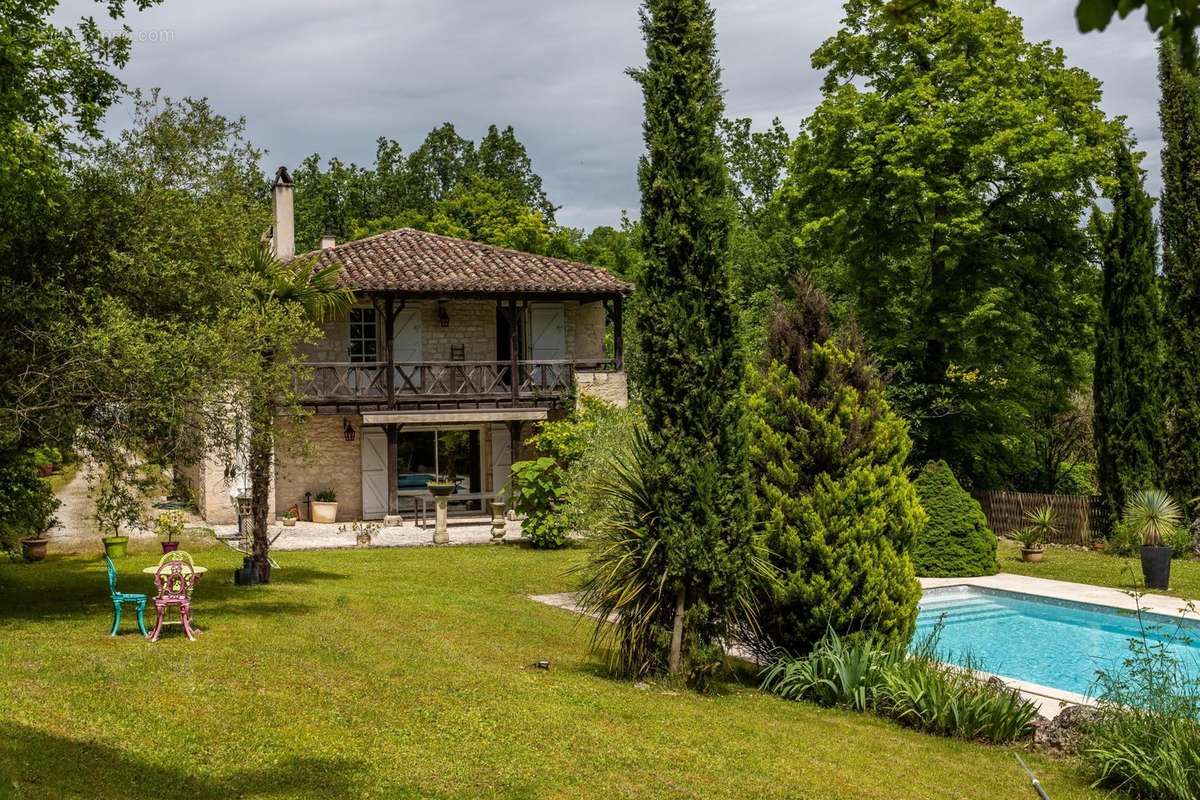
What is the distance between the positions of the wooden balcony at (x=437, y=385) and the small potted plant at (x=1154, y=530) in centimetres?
1235

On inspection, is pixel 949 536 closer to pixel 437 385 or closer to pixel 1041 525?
pixel 1041 525

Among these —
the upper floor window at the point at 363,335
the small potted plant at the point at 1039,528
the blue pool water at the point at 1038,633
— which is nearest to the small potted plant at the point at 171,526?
the upper floor window at the point at 363,335

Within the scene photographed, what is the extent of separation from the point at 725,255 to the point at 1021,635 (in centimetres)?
803

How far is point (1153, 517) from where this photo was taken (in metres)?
17.6

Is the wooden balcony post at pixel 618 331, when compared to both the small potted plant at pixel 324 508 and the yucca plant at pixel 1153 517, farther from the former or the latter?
the yucca plant at pixel 1153 517

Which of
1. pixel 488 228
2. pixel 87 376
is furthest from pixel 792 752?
pixel 488 228

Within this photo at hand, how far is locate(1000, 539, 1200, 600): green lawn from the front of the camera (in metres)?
17.1

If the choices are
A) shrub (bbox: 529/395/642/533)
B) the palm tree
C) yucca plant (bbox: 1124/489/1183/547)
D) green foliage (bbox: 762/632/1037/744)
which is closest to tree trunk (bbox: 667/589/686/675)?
green foliage (bbox: 762/632/1037/744)

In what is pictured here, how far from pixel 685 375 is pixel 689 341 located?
32 cm

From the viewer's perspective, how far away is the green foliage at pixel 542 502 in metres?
20.1

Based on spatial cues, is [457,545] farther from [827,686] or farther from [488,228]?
[488,228]

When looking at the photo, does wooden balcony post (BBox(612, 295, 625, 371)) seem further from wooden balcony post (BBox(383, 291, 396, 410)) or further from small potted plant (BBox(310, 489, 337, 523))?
small potted plant (BBox(310, 489, 337, 523))

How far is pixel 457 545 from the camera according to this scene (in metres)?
21.0

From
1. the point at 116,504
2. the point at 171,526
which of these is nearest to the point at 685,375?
the point at 116,504
